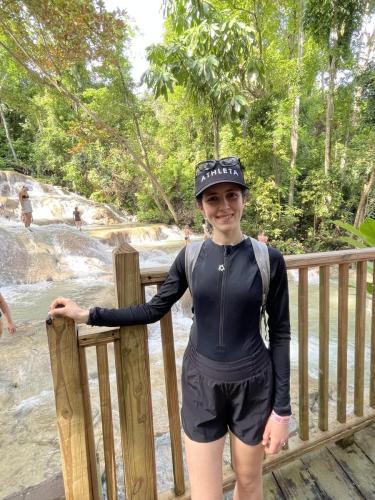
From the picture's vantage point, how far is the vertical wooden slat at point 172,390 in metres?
1.42

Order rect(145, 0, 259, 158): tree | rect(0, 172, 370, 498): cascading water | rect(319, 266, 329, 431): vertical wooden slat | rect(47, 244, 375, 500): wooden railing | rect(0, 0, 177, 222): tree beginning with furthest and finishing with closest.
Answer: rect(0, 0, 177, 222): tree < rect(145, 0, 259, 158): tree < rect(0, 172, 370, 498): cascading water < rect(319, 266, 329, 431): vertical wooden slat < rect(47, 244, 375, 500): wooden railing

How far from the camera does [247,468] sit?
1261 mm

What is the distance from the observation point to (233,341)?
121 cm

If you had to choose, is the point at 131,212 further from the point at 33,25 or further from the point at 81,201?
the point at 33,25

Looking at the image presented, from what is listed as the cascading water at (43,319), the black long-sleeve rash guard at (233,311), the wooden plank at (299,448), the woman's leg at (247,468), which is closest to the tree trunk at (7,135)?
the cascading water at (43,319)

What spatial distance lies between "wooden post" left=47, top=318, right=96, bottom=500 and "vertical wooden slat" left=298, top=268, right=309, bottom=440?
1120 millimetres

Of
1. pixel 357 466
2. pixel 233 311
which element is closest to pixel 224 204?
pixel 233 311

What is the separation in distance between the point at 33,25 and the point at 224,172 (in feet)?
41.1

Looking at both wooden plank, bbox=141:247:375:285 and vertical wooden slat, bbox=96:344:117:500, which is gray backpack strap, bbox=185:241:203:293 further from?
vertical wooden slat, bbox=96:344:117:500

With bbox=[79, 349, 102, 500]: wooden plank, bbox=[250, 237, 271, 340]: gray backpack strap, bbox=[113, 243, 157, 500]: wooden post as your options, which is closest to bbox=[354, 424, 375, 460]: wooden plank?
bbox=[113, 243, 157, 500]: wooden post

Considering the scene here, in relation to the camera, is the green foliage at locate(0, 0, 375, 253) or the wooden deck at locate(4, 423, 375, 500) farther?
the green foliage at locate(0, 0, 375, 253)

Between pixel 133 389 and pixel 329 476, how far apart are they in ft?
4.31

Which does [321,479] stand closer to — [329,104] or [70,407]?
[70,407]

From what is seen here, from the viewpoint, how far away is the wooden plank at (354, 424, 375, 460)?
1.96 meters
